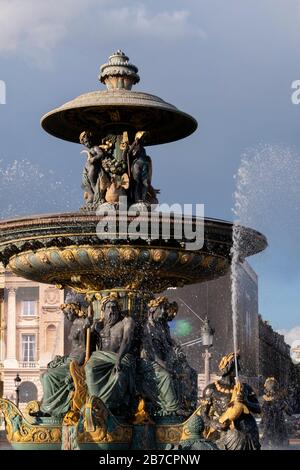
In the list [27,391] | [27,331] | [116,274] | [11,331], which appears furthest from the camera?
[11,331]

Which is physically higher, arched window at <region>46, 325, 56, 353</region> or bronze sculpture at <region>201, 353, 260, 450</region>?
arched window at <region>46, 325, 56, 353</region>

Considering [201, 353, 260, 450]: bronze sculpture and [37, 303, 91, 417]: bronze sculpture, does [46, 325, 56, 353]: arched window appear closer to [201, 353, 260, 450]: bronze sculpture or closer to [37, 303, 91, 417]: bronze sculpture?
[37, 303, 91, 417]: bronze sculpture

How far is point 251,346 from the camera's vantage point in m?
44.0

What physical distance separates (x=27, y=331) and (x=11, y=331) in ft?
3.27

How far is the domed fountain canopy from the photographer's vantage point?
12.9 m

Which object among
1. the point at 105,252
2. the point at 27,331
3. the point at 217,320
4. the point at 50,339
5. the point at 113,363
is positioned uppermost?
the point at 27,331

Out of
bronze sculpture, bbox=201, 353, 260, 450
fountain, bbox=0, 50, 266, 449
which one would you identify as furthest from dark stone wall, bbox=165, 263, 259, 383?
bronze sculpture, bbox=201, 353, 260, 450

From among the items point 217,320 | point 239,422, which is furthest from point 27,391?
point 239,422

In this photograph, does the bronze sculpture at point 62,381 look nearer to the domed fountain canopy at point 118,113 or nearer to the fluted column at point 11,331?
the domed fountain canopy at point 118,113

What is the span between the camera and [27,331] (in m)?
72.1

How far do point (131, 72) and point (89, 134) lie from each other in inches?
34.8

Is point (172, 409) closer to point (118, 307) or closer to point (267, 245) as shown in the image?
point (118, 307)

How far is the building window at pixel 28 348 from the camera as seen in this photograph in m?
70.6

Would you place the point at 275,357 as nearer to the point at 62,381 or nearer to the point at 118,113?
the point at 118,113
